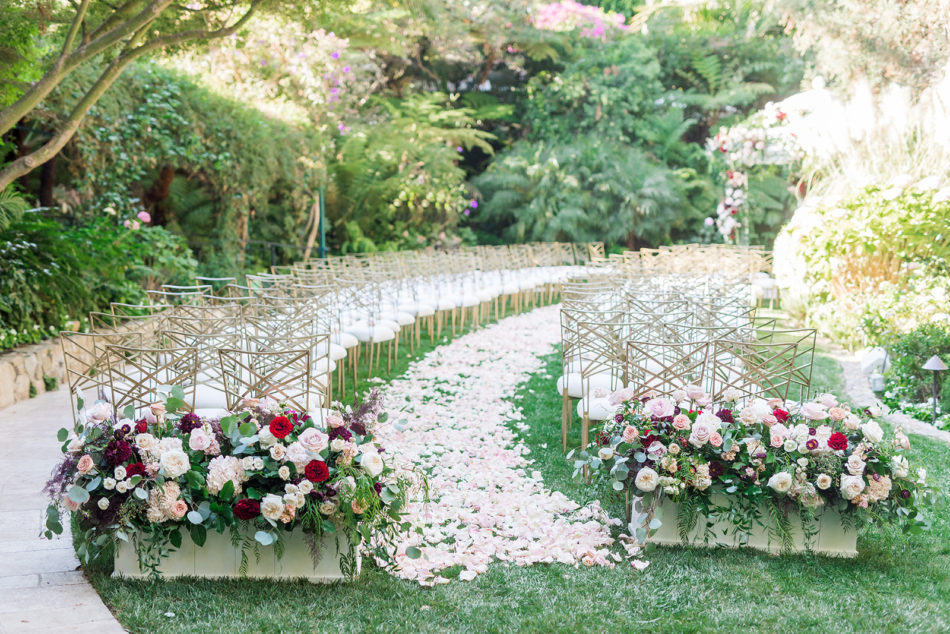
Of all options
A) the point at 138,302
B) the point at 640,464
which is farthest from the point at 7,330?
the point at 640,464

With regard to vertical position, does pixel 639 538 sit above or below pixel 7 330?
below

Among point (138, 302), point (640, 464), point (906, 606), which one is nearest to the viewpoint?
point (906, 606)

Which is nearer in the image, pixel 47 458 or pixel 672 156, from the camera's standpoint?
pixel 47 458

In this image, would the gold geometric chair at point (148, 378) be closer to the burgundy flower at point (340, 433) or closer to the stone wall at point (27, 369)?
the burgundy flower at point (340, 433)

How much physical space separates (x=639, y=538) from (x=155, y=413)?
2.14m

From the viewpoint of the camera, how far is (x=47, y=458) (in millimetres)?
4641

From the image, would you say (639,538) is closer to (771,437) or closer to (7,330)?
(771,437)

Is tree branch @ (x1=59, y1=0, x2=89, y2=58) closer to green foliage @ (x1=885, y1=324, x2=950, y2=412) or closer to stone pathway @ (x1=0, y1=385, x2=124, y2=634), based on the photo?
stone pathway @ (x1=0, y1=385, x2=124, y2=634)

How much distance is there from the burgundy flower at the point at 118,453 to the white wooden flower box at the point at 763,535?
2248 mm

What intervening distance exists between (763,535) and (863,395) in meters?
3.55

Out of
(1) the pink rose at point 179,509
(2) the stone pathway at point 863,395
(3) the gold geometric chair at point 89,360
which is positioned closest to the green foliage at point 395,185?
(3) the gold geometric chair at point 89,360

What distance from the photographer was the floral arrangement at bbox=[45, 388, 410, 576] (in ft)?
10.3

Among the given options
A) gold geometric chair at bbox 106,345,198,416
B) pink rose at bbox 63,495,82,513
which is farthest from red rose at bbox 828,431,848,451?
pink rose at bbox 63,495,82,513

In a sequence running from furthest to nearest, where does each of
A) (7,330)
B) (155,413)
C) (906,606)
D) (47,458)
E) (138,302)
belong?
(138,302)
(7,330)
(47,458)
(155,413)
(906,606)
